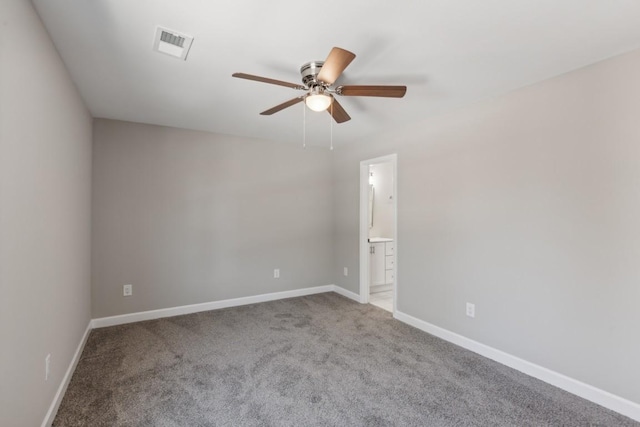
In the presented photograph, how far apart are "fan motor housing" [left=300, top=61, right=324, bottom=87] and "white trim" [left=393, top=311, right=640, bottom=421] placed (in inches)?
106

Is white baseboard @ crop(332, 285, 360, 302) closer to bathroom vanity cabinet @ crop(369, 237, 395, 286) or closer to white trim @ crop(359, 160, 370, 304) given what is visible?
white trim @ crop(359, 160, 370, 304)

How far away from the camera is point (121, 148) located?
3516 millimetres

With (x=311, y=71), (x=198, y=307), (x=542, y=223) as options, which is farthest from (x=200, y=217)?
(x=542, y=223)

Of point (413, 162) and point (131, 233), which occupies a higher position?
point (413, 162)

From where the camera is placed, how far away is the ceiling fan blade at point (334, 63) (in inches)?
63.2

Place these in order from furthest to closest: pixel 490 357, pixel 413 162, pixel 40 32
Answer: pixel 413 162 < pixel 490 357 < pixel 40 32

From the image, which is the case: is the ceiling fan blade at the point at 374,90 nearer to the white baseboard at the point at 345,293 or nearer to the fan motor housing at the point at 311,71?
the fan motor housing at the point at 311,71

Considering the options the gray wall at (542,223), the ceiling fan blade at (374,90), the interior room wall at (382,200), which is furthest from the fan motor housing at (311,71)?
the interior room wall at (382,200)

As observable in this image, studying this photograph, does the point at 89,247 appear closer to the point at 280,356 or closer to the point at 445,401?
the point at 280,356

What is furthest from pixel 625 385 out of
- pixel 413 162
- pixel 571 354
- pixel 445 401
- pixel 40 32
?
pixel 40 32

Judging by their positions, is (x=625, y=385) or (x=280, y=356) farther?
(x=280, y=356)

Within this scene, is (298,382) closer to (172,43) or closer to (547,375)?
(547,375)

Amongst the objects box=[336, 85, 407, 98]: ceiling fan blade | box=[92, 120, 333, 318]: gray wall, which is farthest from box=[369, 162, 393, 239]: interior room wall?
box=[336, 85, 407, 98]: ceiling fan blade

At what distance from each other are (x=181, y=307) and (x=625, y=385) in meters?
4.17
